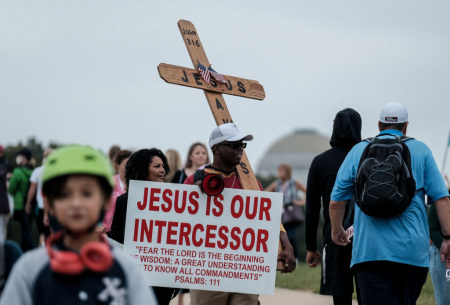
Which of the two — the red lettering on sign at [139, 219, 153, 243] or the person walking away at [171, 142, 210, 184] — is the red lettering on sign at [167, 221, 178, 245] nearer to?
the red lettering on sign at [139, 219, 153, 243]

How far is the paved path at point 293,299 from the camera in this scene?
37.2 ft

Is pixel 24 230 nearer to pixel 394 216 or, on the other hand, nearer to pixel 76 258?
pixel 394 216

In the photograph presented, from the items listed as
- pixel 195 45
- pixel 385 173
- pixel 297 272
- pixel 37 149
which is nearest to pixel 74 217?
pixel 385 173

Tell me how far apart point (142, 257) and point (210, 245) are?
47 centimetres

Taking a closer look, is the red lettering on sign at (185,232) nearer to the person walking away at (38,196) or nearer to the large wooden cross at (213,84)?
the large wooden cross at (213,84)

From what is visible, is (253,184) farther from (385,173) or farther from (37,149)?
(37,149)

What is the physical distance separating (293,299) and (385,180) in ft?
19.9

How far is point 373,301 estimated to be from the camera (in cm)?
596

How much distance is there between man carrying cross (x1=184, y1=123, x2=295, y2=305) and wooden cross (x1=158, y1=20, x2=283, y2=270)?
0.07 metres

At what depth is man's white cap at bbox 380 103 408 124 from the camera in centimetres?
626

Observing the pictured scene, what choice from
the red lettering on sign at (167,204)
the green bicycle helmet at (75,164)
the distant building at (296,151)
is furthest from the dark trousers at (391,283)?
the distant building at (296,151)

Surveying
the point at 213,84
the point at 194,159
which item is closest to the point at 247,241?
the point at 213,84

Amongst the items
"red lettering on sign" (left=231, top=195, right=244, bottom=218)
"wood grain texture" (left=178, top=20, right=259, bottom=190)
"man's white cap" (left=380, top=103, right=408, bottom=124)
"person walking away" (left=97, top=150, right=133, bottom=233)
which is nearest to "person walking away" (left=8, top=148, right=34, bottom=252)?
"person walking away" (left=97, top=150, right=133, bottom=233)

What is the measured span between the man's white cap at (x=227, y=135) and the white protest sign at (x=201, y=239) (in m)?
0.35
